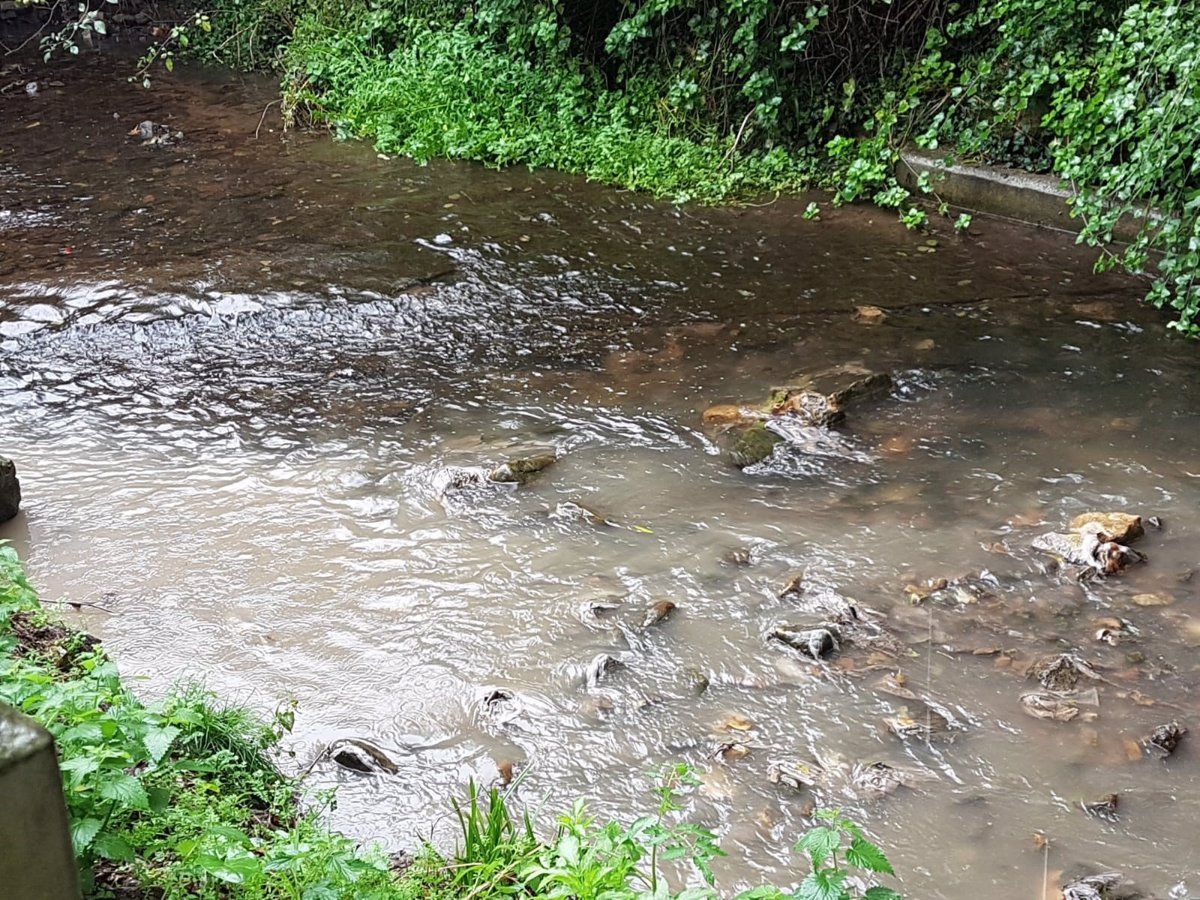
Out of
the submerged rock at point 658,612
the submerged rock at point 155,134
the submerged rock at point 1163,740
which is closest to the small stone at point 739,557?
the submerged rock at point 658,612

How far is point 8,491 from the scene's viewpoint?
14.0 feet

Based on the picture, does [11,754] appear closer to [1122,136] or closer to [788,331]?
[788,331]

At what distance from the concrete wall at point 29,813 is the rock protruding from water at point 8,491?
301 centimetres

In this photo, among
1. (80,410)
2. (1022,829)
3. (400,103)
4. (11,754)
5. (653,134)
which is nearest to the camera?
(11,754)

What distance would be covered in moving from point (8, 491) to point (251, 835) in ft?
7.56

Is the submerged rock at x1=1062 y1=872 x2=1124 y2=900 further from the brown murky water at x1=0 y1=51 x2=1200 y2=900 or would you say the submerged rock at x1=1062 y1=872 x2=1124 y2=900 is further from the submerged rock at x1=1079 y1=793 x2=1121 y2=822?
the submerged rock at x1=1079 y1=793 x2=1121 y2=822

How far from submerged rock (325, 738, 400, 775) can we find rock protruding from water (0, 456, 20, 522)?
6.58ft

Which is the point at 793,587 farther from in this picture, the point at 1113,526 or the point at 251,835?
the point at 251,835

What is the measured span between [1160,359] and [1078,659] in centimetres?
255

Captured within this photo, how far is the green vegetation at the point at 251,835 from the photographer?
2207 mm

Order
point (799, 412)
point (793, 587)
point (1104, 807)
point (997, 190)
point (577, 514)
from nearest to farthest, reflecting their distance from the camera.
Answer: point (1104, 807), point (793, 587), point (577, 514), point (799, 412), point (997, 190)

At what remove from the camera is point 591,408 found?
5223 mm

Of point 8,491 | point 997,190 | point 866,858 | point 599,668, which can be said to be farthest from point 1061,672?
point 997,190

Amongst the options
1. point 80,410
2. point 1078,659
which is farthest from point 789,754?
point 80,410
